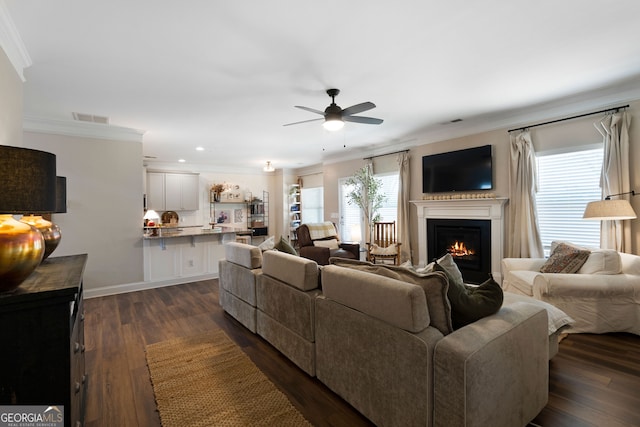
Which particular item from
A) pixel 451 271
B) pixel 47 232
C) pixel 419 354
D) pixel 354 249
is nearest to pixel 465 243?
pixel 354 249

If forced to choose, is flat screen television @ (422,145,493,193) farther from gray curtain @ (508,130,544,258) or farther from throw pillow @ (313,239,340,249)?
throw pillow @ (313,239,340,249)

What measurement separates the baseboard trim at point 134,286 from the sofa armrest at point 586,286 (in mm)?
5085

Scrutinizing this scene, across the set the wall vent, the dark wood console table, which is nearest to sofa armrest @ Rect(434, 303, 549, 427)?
the dark wood console table

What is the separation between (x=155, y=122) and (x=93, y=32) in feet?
7.61

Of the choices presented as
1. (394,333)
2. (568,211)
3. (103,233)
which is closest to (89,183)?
(103,233)

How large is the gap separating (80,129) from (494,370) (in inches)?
219

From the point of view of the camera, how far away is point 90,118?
4.17m

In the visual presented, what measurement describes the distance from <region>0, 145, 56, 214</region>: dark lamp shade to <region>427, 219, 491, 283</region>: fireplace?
5026mm

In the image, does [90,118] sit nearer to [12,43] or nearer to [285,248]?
[12,43]

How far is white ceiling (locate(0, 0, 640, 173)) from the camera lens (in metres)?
2.09

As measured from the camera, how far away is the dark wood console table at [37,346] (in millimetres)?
1090

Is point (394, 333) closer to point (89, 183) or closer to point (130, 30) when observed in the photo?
point (130, 30)

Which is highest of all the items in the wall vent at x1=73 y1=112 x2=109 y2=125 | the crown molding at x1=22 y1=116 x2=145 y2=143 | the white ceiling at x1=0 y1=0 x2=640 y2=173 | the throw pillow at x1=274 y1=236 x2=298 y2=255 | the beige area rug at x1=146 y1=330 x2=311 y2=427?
the white ceiling at x1=0 y1=0 x2=640 y2=173

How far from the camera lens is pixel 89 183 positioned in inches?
176
